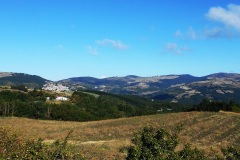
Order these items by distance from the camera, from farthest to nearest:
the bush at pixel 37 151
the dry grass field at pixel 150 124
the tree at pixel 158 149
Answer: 1. the dry grass field at pixel 150 124
2. the tree at pixel 158 149
3. the bush at pixel 37 151

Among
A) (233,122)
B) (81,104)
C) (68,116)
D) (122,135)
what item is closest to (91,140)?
(122,135)

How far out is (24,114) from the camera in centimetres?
14750

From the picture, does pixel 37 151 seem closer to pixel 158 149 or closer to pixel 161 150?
pixel 158 149

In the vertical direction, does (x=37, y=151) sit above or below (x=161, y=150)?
above

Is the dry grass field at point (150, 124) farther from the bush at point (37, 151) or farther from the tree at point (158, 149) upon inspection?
the tree at point (158, 149)

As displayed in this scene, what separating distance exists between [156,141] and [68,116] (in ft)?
439

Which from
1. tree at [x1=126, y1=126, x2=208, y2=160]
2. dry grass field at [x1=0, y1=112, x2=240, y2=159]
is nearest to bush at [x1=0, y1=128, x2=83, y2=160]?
tree at [x1=126, y1=126, x2=208, y2=160]

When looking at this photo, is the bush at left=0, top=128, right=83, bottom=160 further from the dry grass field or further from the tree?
the dry grass field

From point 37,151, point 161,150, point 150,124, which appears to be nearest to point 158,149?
point 161,150

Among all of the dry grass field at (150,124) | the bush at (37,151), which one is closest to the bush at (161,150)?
the bush at (37,151)

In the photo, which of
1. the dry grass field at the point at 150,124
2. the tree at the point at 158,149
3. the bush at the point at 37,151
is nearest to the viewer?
the bush at the point at 37,151

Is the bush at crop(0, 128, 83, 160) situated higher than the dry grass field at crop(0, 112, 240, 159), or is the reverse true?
the bush at crop(0, 128, 83, 160)

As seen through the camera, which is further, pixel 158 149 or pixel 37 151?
pixel 158 149

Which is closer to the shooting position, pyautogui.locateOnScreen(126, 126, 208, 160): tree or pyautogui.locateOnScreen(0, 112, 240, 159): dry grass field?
pyautogui.locateOnScreen(126, 126, 208, 160): tree
